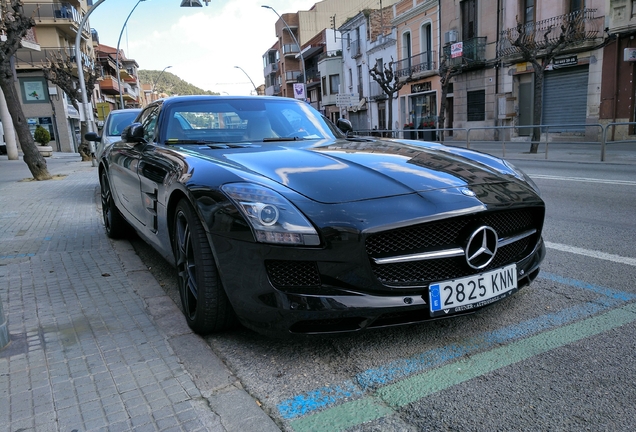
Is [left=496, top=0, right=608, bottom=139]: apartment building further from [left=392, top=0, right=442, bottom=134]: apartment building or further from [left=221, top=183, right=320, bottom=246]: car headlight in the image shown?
[left=221, top=183, right=320, bottom=246]: car headlight

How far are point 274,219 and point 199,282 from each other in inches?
25.9

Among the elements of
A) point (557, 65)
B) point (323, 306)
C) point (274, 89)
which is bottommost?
point (323, 306)

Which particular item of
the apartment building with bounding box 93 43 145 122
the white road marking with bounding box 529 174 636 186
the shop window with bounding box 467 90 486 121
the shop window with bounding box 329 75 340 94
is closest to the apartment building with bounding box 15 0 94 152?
the apartment building with bounding box 93 43 145 122

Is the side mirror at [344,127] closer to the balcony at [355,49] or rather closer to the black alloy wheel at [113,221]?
the black alloy wheel at [113,221]

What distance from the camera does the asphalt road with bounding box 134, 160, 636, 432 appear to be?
1.90 m

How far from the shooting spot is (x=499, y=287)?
2.45 meters

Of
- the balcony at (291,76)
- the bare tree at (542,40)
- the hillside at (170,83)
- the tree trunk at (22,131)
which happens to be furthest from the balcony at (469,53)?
the hillside at (170,83)

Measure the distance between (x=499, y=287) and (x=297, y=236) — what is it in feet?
3.53

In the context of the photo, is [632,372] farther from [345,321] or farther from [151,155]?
[151,155]

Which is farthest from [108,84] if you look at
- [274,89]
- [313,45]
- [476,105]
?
[476,105]

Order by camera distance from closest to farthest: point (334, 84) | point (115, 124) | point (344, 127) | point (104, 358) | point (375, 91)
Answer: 1. point (104, 358)
2. point (344, 127)
3. point (115, 124)
4. point (375, 91)
5. point (334, 84)

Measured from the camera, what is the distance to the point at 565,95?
71.5 ft

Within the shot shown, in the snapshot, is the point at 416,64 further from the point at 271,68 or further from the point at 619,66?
the point at 271,68

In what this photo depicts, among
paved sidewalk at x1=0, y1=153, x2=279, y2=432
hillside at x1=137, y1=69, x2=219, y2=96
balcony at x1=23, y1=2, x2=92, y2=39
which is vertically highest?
hillside at x1=137, y1=69, x2=219, y2=96
